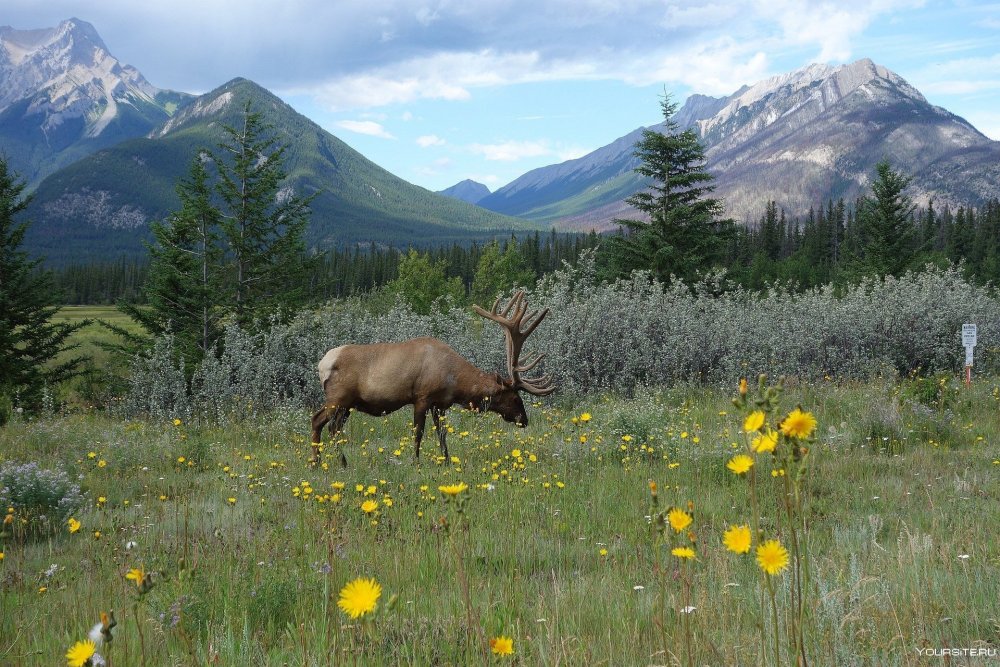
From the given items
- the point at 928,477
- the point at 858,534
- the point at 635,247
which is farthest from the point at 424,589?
the point at 635,247

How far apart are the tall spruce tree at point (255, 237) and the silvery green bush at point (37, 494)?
34.2 feet

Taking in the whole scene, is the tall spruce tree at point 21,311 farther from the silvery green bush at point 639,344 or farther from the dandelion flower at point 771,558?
the dandelion flower at point 771,558

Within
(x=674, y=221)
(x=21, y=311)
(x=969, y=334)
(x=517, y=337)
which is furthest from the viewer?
(x=674, y=221)

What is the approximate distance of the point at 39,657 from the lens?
2.90 m

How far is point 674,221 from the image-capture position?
85.3 ft

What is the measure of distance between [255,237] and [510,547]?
14.7 metres

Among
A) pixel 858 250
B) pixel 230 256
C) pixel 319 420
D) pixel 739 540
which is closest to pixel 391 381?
pixel 319 420

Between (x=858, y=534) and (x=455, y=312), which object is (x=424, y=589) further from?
(x=455, y=312)

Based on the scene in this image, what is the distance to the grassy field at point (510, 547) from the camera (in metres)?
2.72

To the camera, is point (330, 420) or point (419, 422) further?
point (330, 420)

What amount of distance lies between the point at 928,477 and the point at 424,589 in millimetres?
5382

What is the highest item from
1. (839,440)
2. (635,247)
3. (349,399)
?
(635,247)

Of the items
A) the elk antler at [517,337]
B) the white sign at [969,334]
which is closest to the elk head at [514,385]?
the elk antler at [517,337]

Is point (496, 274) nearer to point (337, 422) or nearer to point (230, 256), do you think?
point (230, 256)
